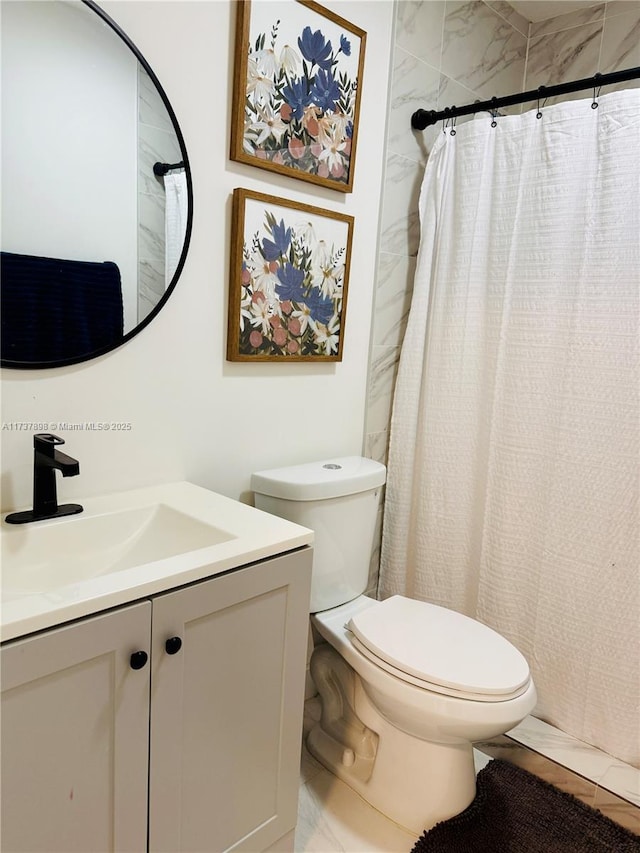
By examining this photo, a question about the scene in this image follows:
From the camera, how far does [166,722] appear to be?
3.40ft

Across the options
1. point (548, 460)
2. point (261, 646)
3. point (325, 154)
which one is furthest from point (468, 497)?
point (325, 154)

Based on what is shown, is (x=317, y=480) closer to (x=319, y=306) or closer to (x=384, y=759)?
(x=319, y=306)

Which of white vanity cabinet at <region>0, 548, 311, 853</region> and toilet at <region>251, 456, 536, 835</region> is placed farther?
toilet at <region>251, 456, 536, 835</region>

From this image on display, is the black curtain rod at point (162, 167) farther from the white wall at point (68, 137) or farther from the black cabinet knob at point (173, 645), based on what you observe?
the black cabinet knob at point (173, 645)

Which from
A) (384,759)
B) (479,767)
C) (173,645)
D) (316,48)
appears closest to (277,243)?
(316,48)

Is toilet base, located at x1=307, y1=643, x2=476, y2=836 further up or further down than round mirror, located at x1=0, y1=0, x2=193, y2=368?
further down

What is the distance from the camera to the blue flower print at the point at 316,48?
1.55 meters

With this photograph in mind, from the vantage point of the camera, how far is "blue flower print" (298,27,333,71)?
5.09 ft

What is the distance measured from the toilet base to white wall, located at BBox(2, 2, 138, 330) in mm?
1195

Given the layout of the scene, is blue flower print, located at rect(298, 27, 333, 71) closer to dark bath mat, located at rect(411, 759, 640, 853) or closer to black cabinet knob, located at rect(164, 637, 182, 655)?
black cabinet knob, located at rect(164, 637, 182, 655)

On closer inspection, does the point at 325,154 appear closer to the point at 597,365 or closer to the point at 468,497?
the point at 597,365

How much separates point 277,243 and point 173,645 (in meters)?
1.05

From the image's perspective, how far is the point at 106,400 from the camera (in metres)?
1.34

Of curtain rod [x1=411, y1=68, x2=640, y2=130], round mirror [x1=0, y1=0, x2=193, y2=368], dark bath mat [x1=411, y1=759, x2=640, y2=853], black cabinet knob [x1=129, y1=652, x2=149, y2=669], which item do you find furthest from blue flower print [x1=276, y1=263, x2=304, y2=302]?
dark bath mat [x1=411, y1=759, x2=640, y2=853]
